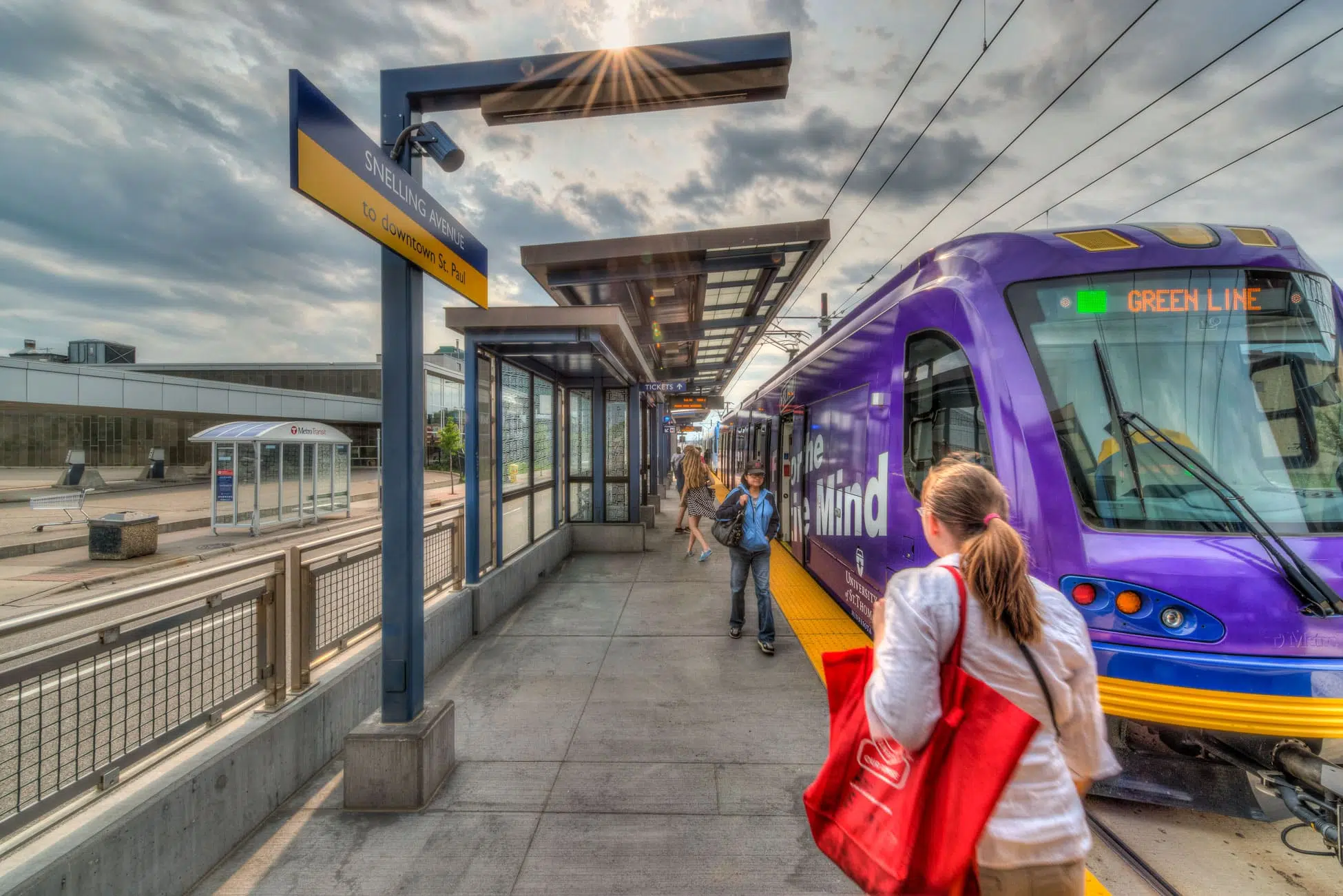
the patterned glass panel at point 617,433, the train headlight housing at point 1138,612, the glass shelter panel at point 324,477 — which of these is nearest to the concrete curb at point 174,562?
the glass shelter panel at point 324,477

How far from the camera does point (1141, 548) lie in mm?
2703

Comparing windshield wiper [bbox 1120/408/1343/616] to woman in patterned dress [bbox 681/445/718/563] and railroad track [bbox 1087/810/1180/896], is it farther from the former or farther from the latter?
woman in patterned dress [bbox 681/445/718/563]

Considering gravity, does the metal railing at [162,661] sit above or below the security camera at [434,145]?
below

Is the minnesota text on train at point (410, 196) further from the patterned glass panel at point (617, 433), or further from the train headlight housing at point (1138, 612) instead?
the patterned glass panel at point (617, 433)

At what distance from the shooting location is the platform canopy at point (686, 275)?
25.6ft

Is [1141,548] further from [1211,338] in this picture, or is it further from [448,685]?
[448,685]

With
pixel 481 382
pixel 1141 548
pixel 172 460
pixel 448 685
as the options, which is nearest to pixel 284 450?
pixel 481 382

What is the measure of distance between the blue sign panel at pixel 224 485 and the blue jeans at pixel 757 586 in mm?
14334

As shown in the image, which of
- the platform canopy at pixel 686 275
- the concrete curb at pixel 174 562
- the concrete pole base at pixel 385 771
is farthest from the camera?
the concrete curb at pixel 174 562

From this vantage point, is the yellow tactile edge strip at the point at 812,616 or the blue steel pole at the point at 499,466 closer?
the yellow tactile edge strip at the point at 812,616

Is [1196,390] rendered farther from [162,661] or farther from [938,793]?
[162,661]

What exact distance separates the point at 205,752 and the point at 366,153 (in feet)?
9.28

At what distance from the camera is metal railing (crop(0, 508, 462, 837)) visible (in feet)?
7.07

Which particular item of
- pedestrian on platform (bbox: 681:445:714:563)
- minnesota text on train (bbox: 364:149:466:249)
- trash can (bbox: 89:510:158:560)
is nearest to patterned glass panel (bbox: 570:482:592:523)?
pedestrian on platform (bbox: 681:445:714:563)
